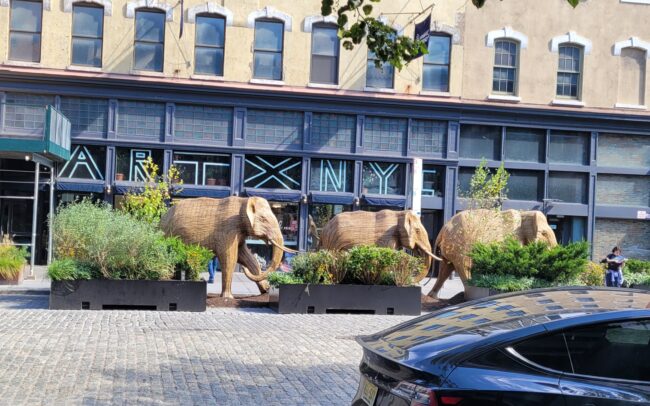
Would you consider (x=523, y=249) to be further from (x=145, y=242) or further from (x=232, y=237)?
(x=145, y=242)

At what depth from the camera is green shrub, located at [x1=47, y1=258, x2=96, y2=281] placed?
548 inches

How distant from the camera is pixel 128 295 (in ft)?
46.6

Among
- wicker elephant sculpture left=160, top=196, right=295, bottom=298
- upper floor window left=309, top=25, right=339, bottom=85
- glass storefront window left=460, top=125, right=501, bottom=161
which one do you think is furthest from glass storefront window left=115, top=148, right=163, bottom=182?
glass storefront window left=460, top=125, right=501, bottom=161

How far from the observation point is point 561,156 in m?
29.1

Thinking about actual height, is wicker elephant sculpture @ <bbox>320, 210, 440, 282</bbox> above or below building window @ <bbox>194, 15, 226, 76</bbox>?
below

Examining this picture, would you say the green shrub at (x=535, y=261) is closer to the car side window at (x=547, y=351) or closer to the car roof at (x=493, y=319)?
the car roof at (x=493, y=319)

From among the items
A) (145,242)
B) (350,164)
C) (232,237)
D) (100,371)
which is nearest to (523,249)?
(232,237)

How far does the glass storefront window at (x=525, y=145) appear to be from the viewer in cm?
2883

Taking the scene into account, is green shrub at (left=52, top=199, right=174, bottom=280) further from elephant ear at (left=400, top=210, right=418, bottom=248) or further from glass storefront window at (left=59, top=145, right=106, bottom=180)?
glass storefront window at (left=59, top=145, right=106, bottom=180)

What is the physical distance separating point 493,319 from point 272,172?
23.0 metres

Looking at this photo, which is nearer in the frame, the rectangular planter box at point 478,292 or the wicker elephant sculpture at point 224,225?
the rectangular planter box at point 478,292

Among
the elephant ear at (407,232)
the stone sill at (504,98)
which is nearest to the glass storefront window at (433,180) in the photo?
the stone sill at (504,98)

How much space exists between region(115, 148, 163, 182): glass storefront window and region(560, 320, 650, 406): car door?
23609 mm

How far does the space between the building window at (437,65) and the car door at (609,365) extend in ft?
80.9
